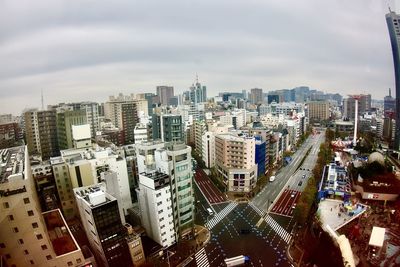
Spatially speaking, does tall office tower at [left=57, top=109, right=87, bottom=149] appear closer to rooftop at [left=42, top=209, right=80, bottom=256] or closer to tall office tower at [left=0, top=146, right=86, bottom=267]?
rooftop at [left=42, top=209, right=80, bottom=256]

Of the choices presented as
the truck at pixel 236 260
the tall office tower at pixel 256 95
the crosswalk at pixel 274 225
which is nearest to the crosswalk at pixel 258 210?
the crosswalk at pixel 274 225

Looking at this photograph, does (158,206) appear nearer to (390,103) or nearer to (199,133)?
(199,133)

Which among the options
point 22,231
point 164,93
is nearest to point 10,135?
point 22,231

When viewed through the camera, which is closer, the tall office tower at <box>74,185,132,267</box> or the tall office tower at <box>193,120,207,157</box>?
the tall office tower at <box>74,185,132,267</box>

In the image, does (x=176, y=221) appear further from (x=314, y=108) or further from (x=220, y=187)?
(x=314, y=108)

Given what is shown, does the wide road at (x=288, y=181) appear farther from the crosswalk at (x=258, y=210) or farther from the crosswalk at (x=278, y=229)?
the crosswalk at (x=278, y=229)

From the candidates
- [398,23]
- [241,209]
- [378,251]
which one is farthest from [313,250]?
[398,23]

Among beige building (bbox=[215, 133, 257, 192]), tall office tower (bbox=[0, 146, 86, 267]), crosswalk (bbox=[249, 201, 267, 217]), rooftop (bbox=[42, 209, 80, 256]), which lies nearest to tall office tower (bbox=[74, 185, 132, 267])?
rooftop (bbox=[42, 209, 80, 256])
